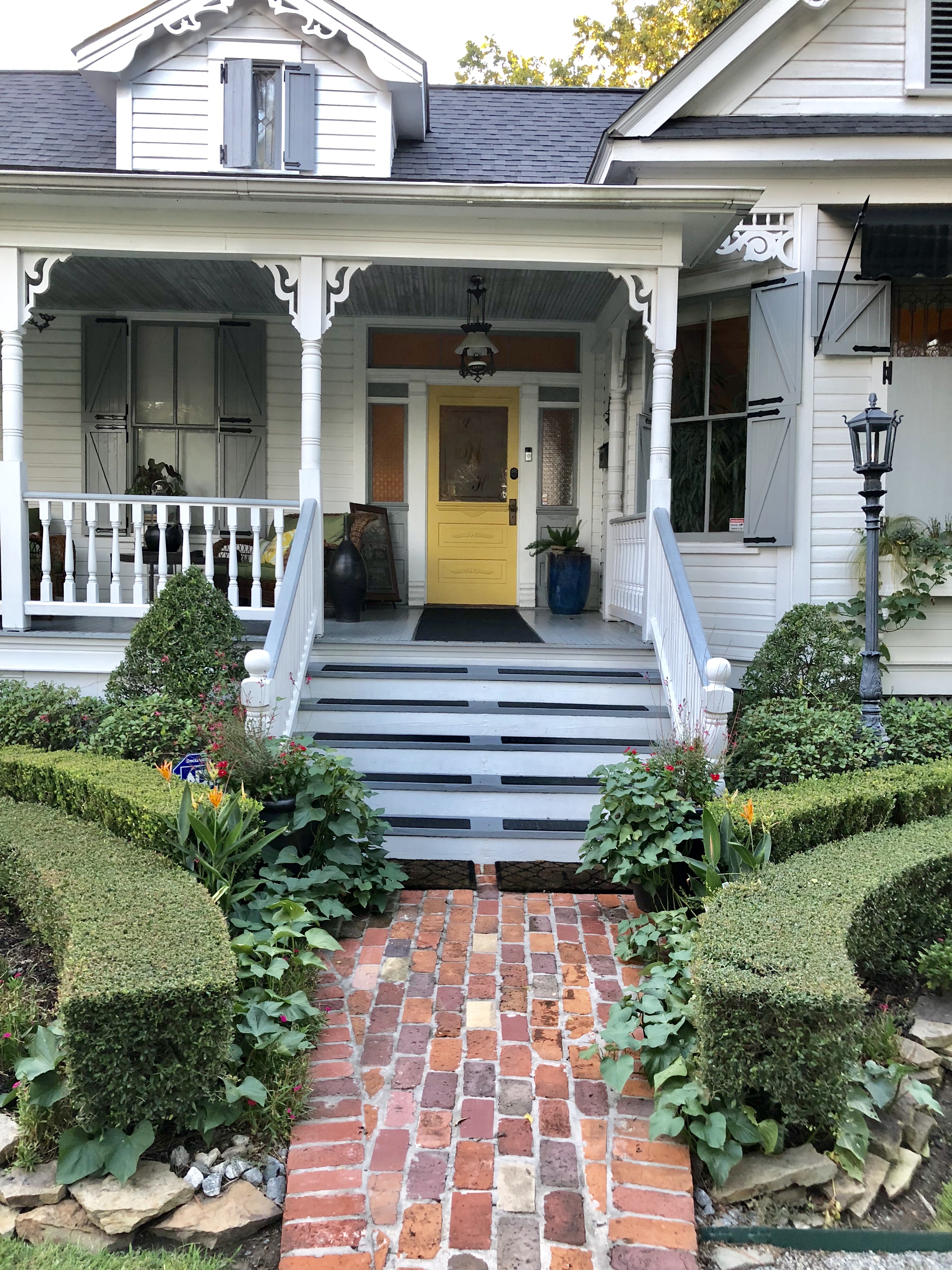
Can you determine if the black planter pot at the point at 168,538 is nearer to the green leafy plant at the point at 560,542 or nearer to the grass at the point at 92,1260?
the green leafy plant at the point at 560,542

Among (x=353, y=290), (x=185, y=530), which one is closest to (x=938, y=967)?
(x=185, y=530)

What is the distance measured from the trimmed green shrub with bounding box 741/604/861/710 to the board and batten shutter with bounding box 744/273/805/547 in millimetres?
1121

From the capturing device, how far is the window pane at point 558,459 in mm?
8844

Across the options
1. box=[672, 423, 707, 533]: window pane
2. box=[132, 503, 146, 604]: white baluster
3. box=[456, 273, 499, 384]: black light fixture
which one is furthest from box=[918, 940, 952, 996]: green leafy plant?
box=[456, 273, 499, 384]: black light fixture

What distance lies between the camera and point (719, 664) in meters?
4.55

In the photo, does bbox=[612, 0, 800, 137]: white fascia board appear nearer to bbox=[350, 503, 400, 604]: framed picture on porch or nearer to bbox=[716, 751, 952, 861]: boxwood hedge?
bbox=[350, 503, 400, 604]: framed picture on porch

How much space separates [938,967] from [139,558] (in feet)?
16.5

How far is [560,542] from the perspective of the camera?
27.1 feet

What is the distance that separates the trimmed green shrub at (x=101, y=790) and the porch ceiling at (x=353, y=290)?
3728 millimetres

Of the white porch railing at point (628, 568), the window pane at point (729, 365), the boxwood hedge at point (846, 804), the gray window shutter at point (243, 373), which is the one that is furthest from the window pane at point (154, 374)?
the boxwood hedge at point (846, 804)

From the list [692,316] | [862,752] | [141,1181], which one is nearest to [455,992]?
[141,1181]

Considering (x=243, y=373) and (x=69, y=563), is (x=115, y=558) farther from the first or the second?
(x=243, y=373)

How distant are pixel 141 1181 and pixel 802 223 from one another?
6.88 metres

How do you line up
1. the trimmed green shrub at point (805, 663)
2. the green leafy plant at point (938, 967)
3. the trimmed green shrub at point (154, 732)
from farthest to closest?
the trimmed green shrub at point (805, 663), the trimmed green shrub at point (154, 732), the green leafy plant at point (938, 967)
